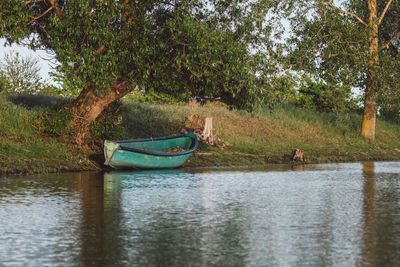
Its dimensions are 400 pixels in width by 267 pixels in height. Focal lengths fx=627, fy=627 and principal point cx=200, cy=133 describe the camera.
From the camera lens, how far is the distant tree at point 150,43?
22609 mm

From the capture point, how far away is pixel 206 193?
604 inches

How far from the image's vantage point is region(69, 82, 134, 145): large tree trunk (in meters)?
25.4

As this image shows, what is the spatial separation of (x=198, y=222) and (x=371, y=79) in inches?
1260

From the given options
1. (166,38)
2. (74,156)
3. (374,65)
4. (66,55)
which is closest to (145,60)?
(166,38)

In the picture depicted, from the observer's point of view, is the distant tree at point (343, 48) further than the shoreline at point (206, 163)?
Yes

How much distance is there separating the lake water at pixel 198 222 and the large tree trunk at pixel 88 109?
6.72 meters

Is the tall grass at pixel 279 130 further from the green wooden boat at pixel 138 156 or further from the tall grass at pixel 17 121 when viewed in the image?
the green wooden boat at pixel 138 156

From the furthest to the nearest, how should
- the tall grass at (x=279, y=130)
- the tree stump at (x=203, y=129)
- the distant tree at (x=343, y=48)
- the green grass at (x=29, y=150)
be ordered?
the distant tree at (x=343, y=48), the tall grass at (x=279, y=130), the tree stump at (x=203, y=129), the green grass at (x=29, y=150)

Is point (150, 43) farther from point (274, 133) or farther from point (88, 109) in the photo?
point (274, 133)

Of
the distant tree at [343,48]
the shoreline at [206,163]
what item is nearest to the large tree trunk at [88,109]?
the shoreline at [206,163]

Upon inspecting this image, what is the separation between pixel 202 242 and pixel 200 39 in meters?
14.5

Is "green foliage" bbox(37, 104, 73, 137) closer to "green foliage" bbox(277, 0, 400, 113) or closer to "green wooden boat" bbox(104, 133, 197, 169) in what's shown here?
"green wooden boat" bbox(104, 133, 197, 169)

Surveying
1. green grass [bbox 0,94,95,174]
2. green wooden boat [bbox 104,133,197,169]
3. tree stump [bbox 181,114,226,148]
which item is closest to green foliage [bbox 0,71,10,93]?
tree stump [bbox 181,114,226,148]

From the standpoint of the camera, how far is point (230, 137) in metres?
36.1
